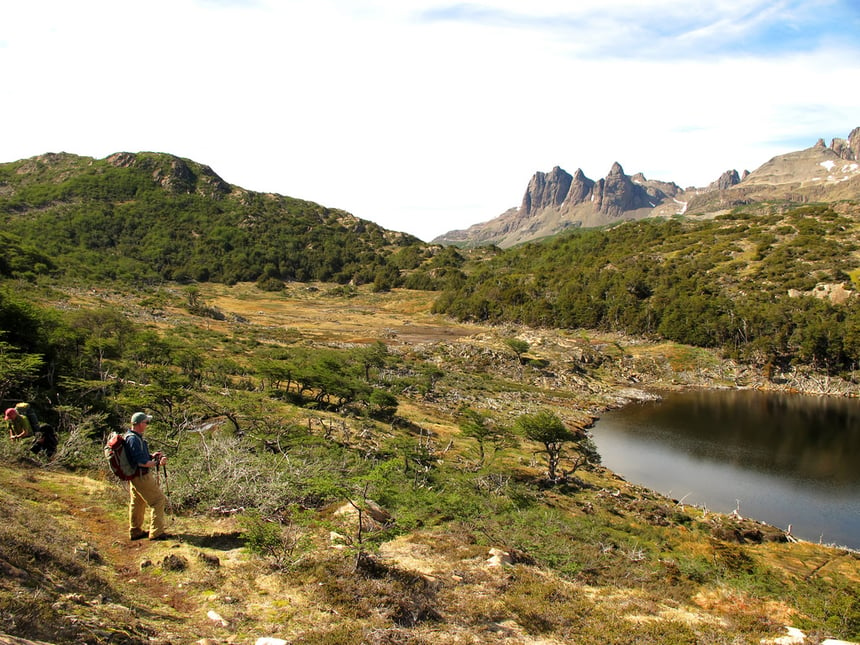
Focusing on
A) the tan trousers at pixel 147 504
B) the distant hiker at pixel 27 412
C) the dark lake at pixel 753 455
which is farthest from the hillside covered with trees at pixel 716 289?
the distant hiker at pixel 27 412

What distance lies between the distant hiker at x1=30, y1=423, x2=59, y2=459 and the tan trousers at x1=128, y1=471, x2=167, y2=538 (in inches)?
154

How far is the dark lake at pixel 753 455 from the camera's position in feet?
68.3

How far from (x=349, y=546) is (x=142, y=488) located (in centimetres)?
302

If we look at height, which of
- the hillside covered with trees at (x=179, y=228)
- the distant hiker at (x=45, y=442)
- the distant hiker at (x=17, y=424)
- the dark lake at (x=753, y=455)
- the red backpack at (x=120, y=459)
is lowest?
the dark lake at (x=753, y=455)

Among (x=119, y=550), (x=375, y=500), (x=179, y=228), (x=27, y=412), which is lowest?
(x=375, y=500)

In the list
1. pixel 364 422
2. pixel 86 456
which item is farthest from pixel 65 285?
pixel 86 456

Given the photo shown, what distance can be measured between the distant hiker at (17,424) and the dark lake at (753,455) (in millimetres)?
23204

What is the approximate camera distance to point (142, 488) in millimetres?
6832

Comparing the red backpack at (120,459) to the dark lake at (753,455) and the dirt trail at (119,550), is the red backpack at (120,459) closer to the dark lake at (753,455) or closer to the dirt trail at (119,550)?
the dirt trail at (119,550)

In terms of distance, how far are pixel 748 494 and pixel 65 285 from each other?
61155mm

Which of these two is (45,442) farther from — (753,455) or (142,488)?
(753,455)

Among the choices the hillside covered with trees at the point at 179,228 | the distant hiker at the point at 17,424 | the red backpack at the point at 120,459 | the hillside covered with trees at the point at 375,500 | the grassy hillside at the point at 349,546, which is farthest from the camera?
the hillside covered with trees at the point at 179,228

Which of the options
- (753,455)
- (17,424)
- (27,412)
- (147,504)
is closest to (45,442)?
(17,424)

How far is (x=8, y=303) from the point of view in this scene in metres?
16.3
